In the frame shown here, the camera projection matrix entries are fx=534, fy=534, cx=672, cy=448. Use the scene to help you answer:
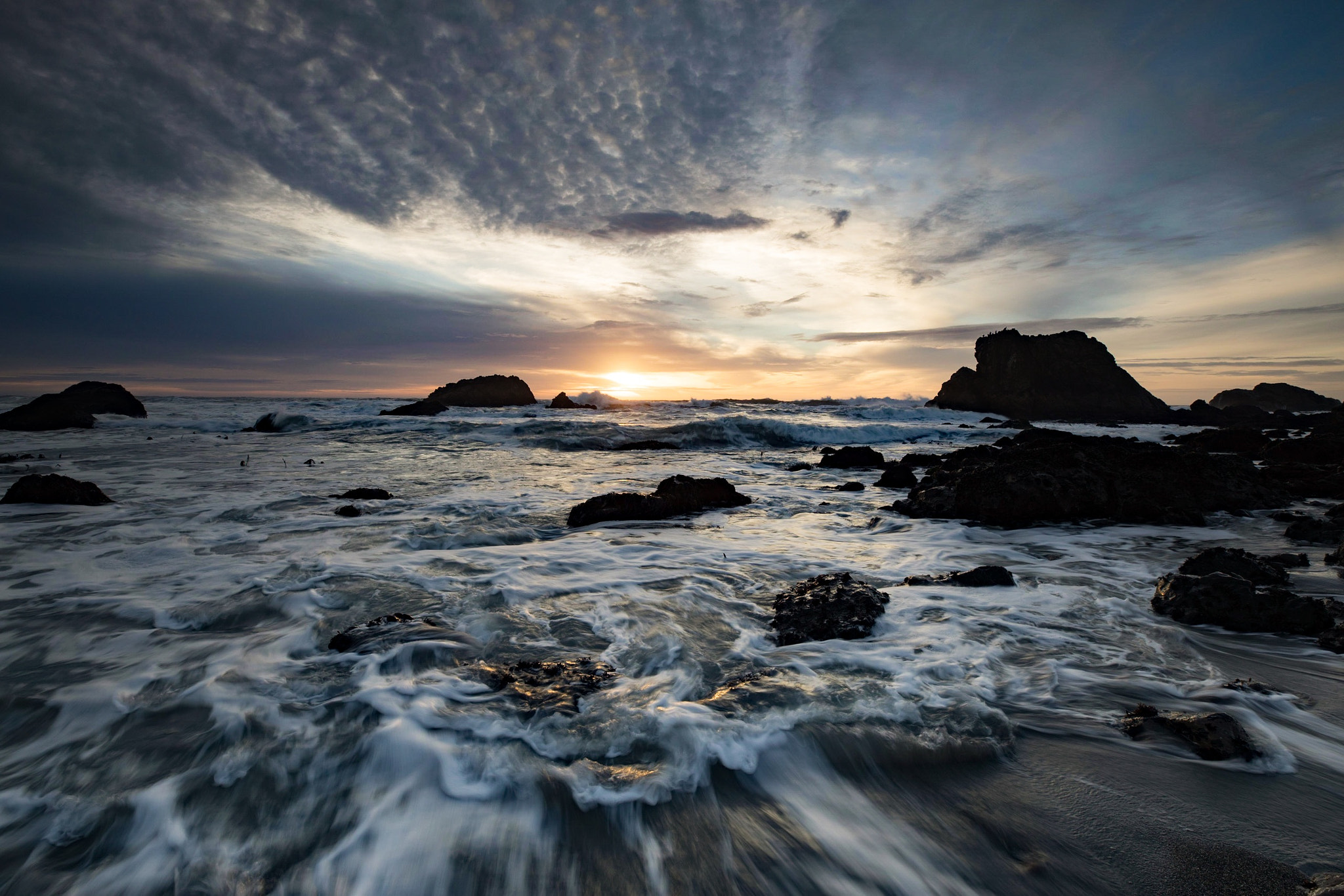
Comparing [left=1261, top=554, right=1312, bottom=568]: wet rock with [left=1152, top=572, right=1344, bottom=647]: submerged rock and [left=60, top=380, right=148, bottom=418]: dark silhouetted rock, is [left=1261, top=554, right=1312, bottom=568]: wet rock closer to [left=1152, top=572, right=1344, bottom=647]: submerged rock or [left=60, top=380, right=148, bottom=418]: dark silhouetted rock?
[left=1152, top=572, right=1344, bottom=647]: submerged rock

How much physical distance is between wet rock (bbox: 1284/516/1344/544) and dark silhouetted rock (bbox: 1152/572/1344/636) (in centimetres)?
261

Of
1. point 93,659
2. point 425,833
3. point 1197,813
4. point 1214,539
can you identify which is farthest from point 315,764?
point 1214,539

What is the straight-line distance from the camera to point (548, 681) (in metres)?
2.85

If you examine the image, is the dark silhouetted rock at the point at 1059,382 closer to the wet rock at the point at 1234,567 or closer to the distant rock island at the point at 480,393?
the distant rock island at the point at 480,393

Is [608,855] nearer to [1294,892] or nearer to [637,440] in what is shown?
[1294,892]

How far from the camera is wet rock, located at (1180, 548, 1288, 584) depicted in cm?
393

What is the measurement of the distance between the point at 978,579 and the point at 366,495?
8.00m

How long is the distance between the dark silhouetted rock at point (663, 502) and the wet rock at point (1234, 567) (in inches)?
198

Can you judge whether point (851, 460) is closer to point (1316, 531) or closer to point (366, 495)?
point (1316, 531)

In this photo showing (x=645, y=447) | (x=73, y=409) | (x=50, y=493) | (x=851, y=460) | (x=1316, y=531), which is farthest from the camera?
(x=73, y=409)

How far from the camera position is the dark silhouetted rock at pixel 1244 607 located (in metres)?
3.36

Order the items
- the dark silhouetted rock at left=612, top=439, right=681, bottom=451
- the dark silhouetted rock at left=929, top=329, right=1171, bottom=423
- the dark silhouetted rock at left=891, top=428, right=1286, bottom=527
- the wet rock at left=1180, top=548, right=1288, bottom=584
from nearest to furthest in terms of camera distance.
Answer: the wet rock at left=1180, top=548, right=1288, bottom=584 < the dark silhouetted rock at left=891, top=428, right=1286, bottom=527 < the dark silhouetted rock at left=612, top=439, right=681, bottom=451 < the dark silhouetted rock at left=929, top=329, right=1171, bottom=423

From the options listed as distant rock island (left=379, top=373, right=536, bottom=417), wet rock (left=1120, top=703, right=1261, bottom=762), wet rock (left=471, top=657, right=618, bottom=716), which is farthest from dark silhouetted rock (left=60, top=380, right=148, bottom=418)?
wet rock (left=1120, top=703, right=1261, bottom=762)

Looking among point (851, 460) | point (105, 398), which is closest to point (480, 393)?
point (105, 398)
